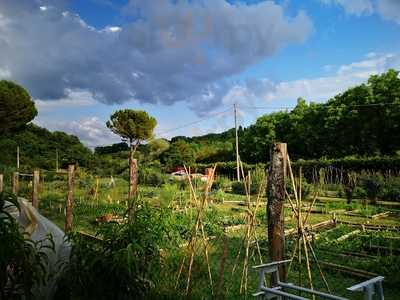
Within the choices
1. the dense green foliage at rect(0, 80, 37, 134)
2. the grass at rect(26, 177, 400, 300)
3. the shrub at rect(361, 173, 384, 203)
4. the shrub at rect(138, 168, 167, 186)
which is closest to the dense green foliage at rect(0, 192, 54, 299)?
the grass at rect(26, 177, 400, 300)

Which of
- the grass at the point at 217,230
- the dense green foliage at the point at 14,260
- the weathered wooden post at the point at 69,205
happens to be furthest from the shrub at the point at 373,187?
the dense green foliage at the point at 14,260

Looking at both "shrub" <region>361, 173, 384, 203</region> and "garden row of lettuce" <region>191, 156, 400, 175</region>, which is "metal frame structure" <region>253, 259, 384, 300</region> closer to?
"shrub" <region>361, 173, 384, 203</region>

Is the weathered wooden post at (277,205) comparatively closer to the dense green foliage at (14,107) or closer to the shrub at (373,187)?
the shrub at (373,187)

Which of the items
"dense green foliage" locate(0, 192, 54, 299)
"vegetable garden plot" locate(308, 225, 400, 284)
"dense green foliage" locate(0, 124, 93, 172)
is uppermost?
"dense green foliage" locate(0, 124, 93, 172)

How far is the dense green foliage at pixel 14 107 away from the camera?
94.1 feet

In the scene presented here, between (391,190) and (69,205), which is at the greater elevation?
(69,205)

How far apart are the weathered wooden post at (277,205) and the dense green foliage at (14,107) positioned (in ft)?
95.6

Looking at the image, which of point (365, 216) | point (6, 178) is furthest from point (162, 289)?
point (6, 178)

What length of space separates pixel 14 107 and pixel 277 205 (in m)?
30.1

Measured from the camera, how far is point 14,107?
96.7 ft

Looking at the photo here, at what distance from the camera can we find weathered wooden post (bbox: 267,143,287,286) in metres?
3.71

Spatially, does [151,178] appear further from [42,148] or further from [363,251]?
[363,251]

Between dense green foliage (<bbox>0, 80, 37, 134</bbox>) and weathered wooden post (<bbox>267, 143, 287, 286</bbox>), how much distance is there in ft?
95.6

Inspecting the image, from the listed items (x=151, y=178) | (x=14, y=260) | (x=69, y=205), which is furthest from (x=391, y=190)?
(x=14, y=260)
